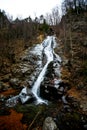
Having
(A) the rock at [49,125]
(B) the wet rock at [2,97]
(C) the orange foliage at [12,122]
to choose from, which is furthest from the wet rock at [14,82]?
(A) the rock at [49,125]

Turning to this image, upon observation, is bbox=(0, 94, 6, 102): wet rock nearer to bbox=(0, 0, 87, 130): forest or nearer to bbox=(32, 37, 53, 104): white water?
bbox=(0, 0, 87, 130): forest

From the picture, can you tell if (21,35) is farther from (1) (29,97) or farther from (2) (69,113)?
(2) (69,113)

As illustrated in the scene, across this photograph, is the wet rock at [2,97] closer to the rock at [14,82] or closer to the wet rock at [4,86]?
the wet rock at [4,86]

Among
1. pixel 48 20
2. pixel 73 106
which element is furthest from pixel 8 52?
pixel 48 20

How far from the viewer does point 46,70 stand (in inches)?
1078

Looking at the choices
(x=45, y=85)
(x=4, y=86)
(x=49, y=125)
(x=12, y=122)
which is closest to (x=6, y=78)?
(x=4, y=86)

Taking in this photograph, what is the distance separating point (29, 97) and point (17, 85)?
4.17 metres

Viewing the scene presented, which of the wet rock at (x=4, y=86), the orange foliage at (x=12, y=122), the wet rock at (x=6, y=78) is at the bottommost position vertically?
the orange foliage at (x=12, y=122)

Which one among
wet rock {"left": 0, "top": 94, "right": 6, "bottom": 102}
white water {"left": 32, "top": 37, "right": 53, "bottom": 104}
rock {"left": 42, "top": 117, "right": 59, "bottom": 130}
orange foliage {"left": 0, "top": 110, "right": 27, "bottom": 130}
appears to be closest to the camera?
rock {"left": 42, "top": 117, "right": 59, "bottom": 130}

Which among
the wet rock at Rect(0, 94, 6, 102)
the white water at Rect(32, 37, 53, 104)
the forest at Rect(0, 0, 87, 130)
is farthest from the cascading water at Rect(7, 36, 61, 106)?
the wet rock at Rect(0, 94, 6, 102)

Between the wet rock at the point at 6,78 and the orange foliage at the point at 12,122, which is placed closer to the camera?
the orange foliage at the point at 12,122

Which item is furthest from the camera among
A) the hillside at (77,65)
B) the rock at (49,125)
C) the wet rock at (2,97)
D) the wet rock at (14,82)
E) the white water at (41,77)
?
the wet rock at (14,82)

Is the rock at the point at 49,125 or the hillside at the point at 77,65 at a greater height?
the hillside at the point at 77,65

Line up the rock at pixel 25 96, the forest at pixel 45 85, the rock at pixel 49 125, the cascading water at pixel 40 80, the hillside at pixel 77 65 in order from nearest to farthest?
the rock at pixel 49 125
the forest at pixel 45 85
the rock at pixel 25 96
the cascading water at pixel 40 80
the hillside at pixel 77 65
